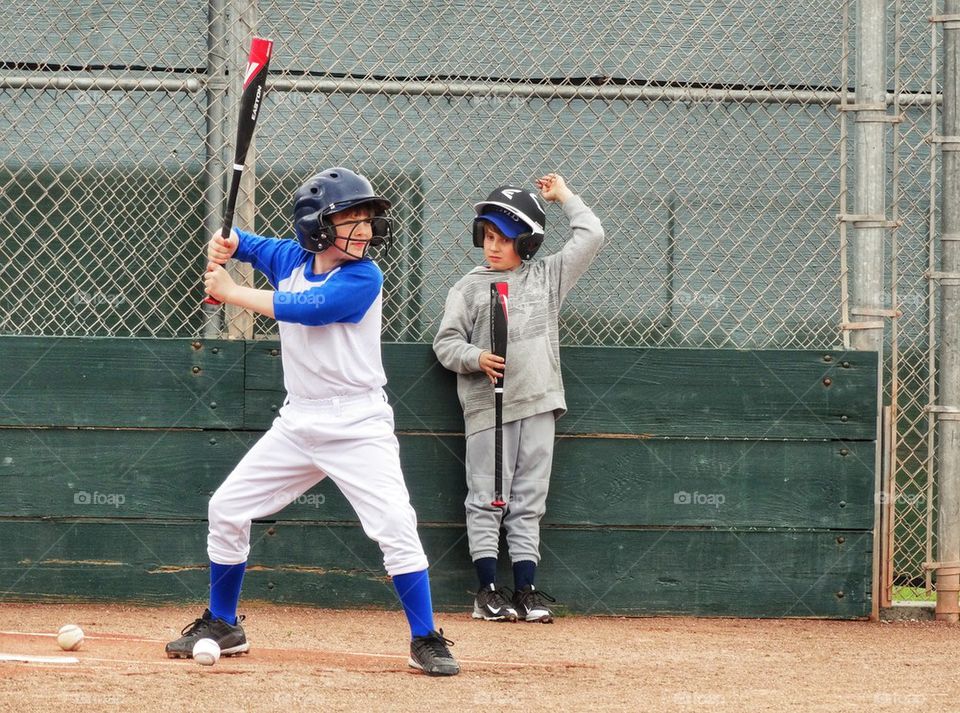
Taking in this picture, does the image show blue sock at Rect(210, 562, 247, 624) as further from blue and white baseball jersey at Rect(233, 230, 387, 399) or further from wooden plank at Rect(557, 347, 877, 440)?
wooden plank at Rect(557, 347, 877, 440)

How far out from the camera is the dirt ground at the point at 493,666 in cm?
354

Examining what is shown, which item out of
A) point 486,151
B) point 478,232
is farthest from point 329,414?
point 486,151

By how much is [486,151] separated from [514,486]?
1.45 m

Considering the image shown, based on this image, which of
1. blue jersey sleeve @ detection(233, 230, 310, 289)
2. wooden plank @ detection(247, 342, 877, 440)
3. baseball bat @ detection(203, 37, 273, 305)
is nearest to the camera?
baseball bat @ detection(203, 37, 273, 305)

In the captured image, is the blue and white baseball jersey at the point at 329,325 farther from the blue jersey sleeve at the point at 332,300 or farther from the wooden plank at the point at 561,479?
the wooden plank at the point at 561,479

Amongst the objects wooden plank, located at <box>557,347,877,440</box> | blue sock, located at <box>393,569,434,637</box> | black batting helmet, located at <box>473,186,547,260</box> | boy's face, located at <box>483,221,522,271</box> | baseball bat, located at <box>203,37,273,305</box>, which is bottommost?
blue sock, located at <box>393,569,434,637</box>

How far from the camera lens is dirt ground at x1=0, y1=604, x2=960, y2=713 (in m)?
3.54

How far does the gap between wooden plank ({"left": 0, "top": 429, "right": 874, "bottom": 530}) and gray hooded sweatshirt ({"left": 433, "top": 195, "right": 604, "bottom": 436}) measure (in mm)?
242

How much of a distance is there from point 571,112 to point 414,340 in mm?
1168

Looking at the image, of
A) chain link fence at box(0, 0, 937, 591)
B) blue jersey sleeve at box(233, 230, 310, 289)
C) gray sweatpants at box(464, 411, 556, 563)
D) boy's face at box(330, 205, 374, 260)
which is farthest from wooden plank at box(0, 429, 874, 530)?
boy's face at box(330, 205, 374, 260)

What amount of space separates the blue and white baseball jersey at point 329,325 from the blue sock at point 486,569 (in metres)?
1.17

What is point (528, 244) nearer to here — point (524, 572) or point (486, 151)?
point (486, 151)

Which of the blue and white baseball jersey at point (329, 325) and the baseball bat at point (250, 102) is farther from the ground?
the baseball bat at point (250, 102)

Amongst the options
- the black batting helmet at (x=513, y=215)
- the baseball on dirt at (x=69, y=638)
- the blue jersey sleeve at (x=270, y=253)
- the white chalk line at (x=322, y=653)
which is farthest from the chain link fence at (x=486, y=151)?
the baseball on dirt at (x=69, y=638)
